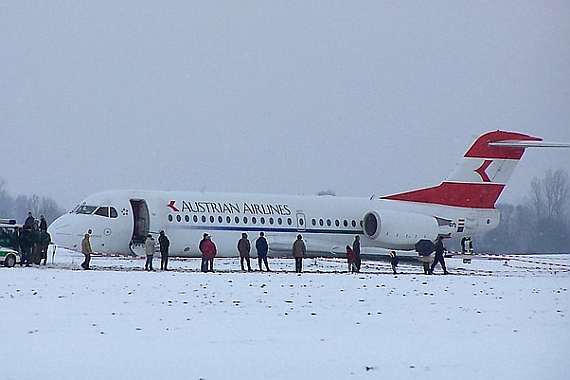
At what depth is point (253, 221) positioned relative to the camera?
35.8m

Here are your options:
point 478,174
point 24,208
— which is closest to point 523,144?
point 478,174

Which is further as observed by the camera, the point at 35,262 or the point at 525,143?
the point at 525,143

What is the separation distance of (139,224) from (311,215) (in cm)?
712

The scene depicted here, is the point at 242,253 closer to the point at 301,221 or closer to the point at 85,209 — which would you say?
the point at 85,209

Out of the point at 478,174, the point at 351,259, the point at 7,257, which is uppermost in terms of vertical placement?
the point at 478,174

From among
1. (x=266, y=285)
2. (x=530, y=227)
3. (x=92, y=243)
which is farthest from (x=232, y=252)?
(x=530, y=227)

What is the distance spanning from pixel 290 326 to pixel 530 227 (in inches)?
3088

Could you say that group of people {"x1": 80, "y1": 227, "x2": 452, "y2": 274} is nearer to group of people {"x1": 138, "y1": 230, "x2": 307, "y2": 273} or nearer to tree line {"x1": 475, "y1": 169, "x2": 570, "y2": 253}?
group of people {"x1": 138, "y1": 230, "x2": 307, "y2": 273}

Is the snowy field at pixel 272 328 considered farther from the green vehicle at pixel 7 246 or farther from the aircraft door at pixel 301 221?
the aircraft door at pixel 301 221

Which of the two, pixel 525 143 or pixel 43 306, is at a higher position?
pixel 525 143

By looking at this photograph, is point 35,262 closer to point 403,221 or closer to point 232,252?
point 232,252

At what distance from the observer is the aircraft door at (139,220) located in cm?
3378

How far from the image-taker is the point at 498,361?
12.9 metres

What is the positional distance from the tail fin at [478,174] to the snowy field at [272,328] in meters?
16.8
